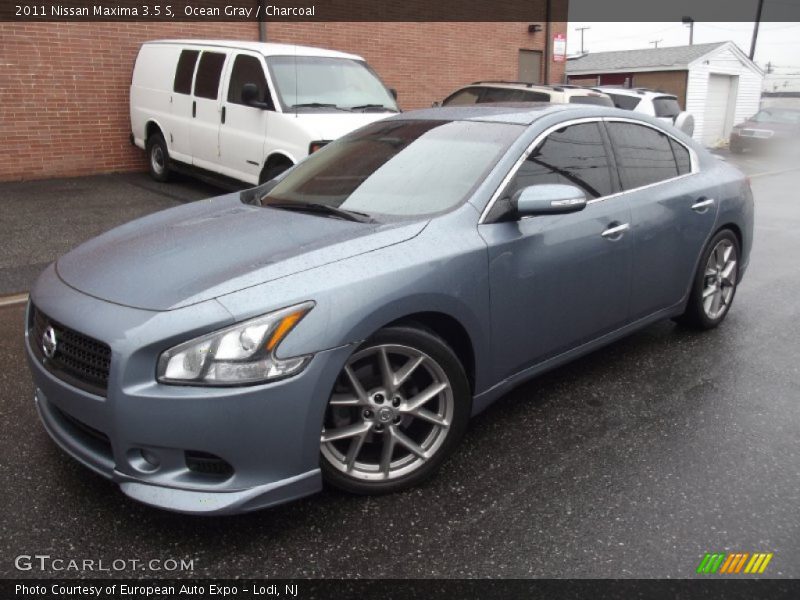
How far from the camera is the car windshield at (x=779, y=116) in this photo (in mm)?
20812

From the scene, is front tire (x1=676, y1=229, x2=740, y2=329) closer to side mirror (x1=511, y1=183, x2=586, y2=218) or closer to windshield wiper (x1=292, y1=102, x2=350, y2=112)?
side mirror (x1=511, y1=183, x2=586, y2=218)

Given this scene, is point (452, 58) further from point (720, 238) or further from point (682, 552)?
point (682, 552)

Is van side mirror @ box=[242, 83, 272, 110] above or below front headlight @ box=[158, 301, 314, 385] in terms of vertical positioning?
above

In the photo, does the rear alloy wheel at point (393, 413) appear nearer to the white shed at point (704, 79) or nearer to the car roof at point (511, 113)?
the car roof at point (511, 113)

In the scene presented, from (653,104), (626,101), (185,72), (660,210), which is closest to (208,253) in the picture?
(660,210)

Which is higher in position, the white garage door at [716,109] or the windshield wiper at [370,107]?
the windshield wiper at [370,107]

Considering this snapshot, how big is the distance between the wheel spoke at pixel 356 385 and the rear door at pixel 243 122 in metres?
5.85

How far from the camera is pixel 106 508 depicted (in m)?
2.74

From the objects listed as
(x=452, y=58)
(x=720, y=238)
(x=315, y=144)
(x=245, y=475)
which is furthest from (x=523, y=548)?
(x=452, y=58)

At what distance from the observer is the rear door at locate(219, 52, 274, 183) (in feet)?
26.5

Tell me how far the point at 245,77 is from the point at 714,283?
19.5ft

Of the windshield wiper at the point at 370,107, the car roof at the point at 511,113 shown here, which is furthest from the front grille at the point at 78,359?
the windshield wiper at the point at 370,107

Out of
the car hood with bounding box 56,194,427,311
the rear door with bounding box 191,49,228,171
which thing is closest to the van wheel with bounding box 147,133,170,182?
the rear door with bounding box 191,49,228,171

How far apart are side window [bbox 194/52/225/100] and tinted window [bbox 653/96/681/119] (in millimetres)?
8843
